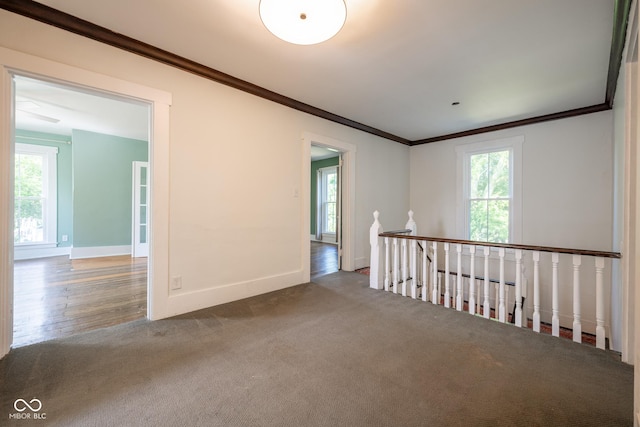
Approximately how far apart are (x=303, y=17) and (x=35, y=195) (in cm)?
690

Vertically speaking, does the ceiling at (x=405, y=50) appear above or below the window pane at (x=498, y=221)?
above

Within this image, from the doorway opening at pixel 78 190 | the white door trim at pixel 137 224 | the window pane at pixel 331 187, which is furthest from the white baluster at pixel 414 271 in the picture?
the white door trim at pixel 137 224

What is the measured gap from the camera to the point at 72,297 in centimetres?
294

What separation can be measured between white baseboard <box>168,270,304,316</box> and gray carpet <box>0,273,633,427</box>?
166 mm

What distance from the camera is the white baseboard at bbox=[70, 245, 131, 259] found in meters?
5.25

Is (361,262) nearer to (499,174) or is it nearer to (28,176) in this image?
(499,174)

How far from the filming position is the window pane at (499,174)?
4.29 meters

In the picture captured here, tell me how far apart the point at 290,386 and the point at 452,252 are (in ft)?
14.3

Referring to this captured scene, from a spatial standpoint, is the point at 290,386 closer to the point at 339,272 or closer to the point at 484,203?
the point at 339,272

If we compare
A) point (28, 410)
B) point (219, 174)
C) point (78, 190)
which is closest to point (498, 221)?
point (219, 174)

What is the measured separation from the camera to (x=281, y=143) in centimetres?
332

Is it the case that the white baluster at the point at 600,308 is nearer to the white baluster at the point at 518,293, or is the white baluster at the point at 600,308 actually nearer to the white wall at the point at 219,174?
the white baluster at the point at 518,293

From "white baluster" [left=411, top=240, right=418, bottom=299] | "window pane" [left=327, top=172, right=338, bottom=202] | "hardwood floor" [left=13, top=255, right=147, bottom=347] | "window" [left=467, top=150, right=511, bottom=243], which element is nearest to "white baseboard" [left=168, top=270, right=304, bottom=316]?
"hardwood floor" [left=13, top=255, right=147, bottom=347]

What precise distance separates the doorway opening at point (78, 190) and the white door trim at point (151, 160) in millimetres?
1588
